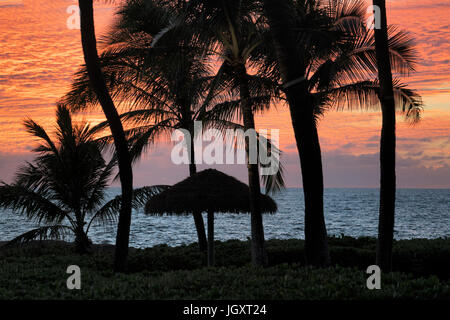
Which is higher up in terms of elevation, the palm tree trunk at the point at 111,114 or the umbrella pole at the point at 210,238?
the palm tree trunk at the point at 111,114

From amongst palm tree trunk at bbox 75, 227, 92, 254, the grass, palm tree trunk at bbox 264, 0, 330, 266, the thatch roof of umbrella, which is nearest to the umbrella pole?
the thatch roof of umbrella

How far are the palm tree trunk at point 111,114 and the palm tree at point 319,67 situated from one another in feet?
14.4

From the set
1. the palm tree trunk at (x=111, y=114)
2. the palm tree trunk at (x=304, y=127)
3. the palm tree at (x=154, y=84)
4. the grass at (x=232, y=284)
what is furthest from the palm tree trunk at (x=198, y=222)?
the palm tree trunk at (x=304, y=127)

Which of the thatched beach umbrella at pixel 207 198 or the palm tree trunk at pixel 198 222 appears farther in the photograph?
the palm tree trunk at pixel 198 222

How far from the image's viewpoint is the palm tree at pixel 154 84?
1378cm

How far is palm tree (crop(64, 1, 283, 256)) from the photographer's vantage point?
13781 millimetres

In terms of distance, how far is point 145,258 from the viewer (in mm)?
16250

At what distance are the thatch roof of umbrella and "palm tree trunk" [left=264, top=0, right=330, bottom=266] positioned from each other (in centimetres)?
366

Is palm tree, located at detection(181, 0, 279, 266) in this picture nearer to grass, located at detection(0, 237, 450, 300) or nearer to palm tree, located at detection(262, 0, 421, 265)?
palm tree, located at detection(262, 0, 421, 265)

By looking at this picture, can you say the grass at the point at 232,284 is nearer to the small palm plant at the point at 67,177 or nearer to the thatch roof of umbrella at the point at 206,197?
the thatch roof of umbrella at the point at 206,197

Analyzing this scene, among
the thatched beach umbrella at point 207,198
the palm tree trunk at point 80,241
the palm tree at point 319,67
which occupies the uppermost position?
the palm tree at point 319,67

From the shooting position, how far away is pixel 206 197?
13.5 metres

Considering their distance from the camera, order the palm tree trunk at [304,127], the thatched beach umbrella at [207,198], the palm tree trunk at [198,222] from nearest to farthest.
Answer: the palm tree trunk at [304,127] < the thatched beach umbrella at [207,198] < the palm tree trunk at [198,222]
